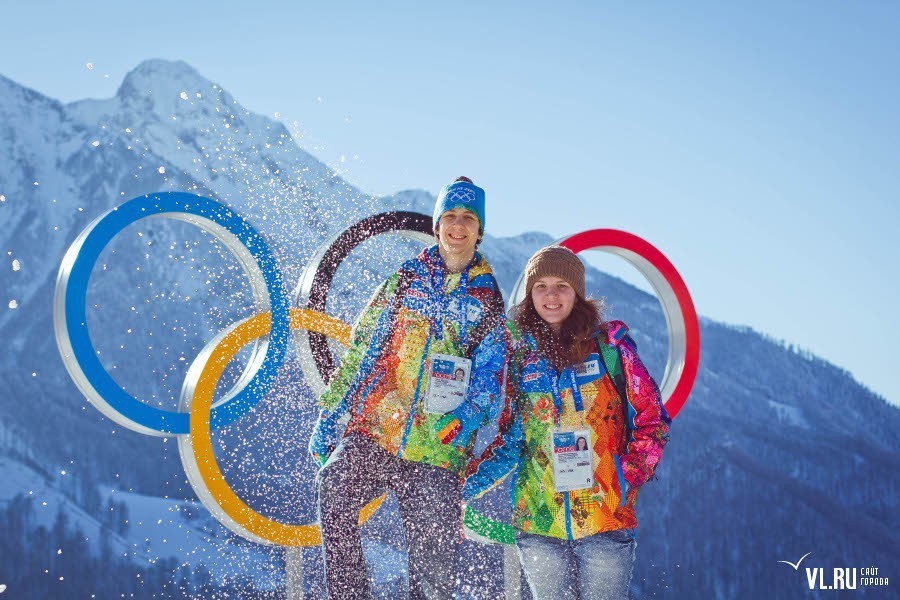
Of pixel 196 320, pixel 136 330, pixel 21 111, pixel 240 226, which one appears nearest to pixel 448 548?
pixel 240 226

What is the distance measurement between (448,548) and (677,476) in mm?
73931

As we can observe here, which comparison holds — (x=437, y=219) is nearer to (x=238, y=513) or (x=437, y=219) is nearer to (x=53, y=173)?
(x=238, y=513)

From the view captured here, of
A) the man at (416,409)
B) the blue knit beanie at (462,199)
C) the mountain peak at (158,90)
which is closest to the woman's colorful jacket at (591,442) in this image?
the man at (416,409)

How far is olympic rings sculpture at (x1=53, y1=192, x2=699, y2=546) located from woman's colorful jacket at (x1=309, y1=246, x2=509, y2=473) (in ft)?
2.86

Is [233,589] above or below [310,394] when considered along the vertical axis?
below

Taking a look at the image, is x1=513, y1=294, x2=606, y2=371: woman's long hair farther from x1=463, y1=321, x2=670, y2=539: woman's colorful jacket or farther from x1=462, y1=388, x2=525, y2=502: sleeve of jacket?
x1=462, y1=388, x2=525, y2=502: sleeve of jacket

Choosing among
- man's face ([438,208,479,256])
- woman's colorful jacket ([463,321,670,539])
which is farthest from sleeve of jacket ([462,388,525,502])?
man's face ([438,208,479,256])

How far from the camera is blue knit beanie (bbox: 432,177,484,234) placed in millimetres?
3334

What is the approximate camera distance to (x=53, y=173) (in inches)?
3652

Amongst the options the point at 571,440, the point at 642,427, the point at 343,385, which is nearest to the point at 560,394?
the point at 571,440

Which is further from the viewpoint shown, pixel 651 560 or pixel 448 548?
pixel 651 560

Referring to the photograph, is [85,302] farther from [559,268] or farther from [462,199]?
[559,268]

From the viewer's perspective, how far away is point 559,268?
303 centimetres

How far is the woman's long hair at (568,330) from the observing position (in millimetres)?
2883
